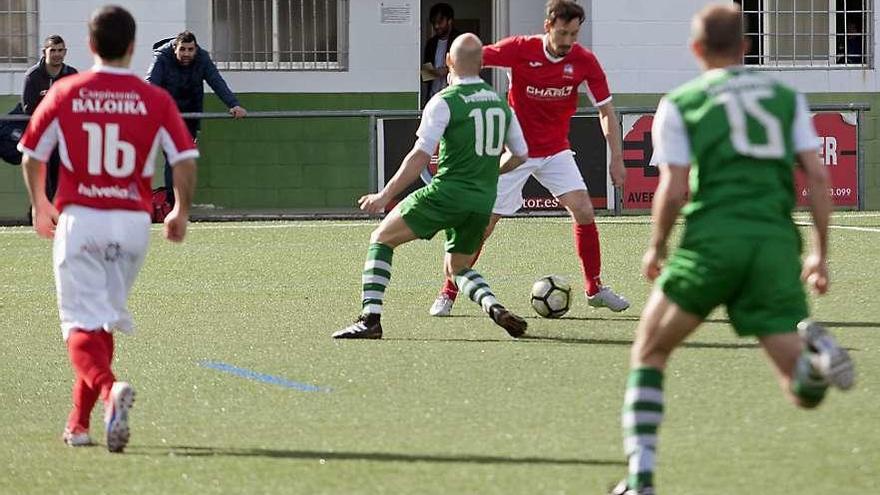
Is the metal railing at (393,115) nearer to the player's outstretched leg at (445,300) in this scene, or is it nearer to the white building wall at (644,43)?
the white building wall at (644,43)

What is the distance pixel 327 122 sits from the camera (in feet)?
75.3

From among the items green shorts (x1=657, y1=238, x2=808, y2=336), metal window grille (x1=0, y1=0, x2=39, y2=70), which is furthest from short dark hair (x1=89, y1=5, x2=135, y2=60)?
metal window grille (x1=0, y1=0, x2=39, y2=70)

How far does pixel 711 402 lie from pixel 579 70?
4242 millimetres

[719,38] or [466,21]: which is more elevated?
[466,21]

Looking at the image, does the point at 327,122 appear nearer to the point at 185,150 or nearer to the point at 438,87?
the point at 438,87

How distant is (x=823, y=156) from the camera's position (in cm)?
2077

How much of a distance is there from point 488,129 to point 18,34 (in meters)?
13.9

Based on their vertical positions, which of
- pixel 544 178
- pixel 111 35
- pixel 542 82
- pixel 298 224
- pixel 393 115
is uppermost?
pixel 111 35

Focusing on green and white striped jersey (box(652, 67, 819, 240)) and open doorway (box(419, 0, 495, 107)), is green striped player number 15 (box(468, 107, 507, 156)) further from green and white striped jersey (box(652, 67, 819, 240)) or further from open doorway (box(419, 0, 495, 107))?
open doorway (box(419, 0, 495, 107))

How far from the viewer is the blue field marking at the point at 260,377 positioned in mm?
9125

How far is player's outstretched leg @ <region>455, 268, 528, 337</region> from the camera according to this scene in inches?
420

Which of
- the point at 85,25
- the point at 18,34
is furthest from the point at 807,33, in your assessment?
the point at 18,34

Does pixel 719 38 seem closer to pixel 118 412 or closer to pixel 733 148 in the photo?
pixel 733 148

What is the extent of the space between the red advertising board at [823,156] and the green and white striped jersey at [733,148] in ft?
47.4
